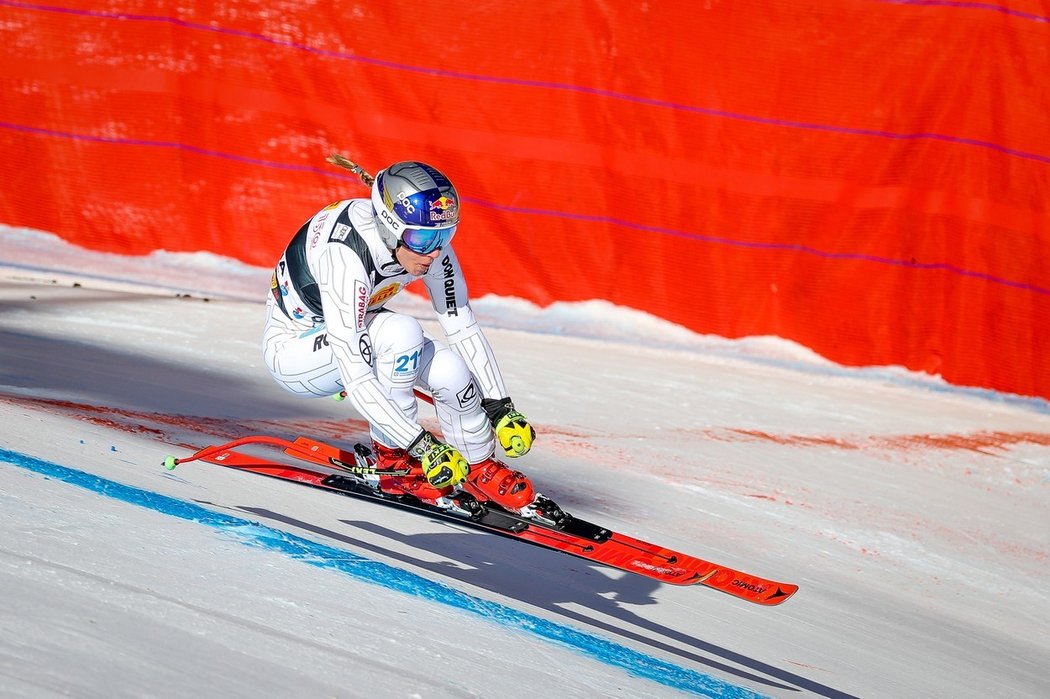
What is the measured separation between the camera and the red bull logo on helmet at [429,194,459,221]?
14.0 ft

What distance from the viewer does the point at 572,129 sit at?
10758 mm

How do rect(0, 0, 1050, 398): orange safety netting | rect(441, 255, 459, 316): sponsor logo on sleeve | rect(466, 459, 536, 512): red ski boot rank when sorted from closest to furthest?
rect(466, 459, 536, 512): red ski boot < rect(441, 255, 459, 316): sponsor logo on sleeve < rect(0, 0, 1050, 398): orange safety netting

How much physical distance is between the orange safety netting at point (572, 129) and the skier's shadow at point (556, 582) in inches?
218

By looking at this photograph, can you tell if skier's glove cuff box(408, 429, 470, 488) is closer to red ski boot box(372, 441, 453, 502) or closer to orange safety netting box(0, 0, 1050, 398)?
red ski boot box(372, 441, 453, 502)

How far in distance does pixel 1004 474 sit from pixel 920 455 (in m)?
0.56

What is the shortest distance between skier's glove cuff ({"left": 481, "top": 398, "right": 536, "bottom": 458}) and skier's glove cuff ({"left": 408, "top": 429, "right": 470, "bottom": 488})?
406 mm

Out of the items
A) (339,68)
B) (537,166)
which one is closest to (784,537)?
(537,166)

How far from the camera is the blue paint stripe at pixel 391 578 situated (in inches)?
155

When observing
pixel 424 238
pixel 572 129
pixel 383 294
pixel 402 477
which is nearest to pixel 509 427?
pixel 402 477

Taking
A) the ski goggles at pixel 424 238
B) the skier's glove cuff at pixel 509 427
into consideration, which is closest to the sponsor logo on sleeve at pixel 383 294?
the ski goggles at pixel 424 238

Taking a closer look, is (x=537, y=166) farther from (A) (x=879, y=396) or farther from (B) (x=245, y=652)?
(B) (x=245, y=652)

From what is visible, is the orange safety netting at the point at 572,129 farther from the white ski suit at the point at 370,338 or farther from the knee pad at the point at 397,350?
the knee pad at the point at 397,350

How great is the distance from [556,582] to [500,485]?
0.61m

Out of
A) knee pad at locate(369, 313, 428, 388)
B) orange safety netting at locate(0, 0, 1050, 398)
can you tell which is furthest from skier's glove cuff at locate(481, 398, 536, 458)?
orange safety netting at locate(0, 0, 1050, 398)
